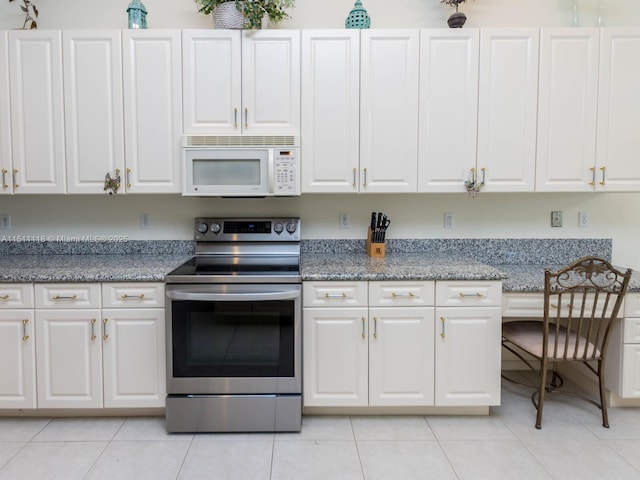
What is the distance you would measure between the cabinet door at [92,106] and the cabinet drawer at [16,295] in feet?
2.09

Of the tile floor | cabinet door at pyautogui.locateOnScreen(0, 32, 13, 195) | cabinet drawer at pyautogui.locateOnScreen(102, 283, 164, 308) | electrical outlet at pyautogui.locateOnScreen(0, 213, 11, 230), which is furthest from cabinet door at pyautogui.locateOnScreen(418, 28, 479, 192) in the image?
electrical outlet at pyautogui.locateOnScreen(0, 213, 11, 230)

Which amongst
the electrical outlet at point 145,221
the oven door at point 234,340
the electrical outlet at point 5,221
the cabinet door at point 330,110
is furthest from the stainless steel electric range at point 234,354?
the electrical outlet at point 5,221

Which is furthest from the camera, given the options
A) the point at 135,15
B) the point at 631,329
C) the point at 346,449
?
the point at 135,15

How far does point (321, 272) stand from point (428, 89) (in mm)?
1263

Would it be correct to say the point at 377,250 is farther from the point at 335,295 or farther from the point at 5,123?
the point at 5,123

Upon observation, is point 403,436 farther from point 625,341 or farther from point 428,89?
point 428,89

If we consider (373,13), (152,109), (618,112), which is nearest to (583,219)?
(618,112)

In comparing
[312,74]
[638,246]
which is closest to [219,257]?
[312,74]

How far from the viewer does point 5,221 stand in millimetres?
2742

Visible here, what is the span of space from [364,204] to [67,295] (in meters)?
1.86

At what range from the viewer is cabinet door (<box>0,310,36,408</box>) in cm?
212

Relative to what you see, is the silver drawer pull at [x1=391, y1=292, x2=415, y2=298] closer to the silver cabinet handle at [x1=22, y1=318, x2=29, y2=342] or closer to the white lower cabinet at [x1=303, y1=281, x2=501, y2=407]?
the white lower cabinet at [x1=303, y1=281, x2=501, y2=407]

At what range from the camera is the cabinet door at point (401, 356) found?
217 centimetres

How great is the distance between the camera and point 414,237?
2.81 meters
